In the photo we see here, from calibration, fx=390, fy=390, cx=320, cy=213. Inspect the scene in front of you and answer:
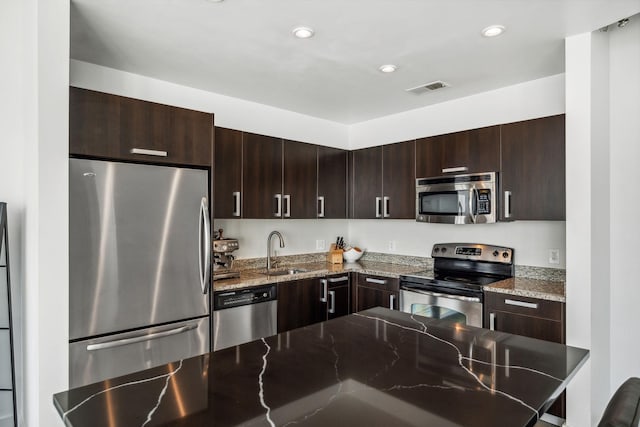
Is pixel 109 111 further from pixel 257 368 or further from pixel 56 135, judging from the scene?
pixel 257 368

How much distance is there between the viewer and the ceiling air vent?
10.9 ft

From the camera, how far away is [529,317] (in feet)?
8.77

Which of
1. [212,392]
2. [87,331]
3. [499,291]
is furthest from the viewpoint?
[499,291]

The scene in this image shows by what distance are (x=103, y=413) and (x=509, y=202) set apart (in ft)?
9.80

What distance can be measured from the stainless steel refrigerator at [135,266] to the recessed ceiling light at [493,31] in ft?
6.65

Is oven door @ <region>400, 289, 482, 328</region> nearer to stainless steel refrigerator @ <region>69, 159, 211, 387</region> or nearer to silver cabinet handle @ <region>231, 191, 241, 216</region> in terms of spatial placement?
silver cabinet handle @ <region>231, 191, 241, 216</region>

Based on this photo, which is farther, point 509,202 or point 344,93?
point 344,93

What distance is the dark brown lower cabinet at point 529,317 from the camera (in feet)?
8.38

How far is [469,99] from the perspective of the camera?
3.71 m

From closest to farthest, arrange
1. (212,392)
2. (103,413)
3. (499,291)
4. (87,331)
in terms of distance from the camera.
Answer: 1. (103,413)
2. (212,392)
3. (87,331)
4. (499,291)

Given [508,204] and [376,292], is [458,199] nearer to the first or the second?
[508,204]

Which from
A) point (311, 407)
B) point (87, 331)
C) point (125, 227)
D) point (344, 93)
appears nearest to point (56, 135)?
point (125, 227)

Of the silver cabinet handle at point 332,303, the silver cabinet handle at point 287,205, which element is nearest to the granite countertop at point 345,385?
the silver cabinet handle at point 332,303

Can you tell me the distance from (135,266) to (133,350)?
511mm
